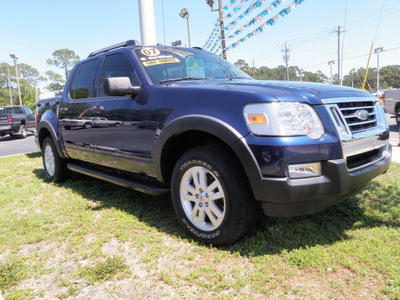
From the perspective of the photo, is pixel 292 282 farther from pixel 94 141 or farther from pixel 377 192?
pixel 94 141

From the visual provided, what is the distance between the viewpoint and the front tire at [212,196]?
2.42 metres

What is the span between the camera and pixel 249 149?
225cm

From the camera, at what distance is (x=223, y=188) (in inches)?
97.0

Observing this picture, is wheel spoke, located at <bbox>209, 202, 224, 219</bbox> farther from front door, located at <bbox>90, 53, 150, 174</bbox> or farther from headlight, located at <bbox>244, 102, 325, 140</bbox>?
front door, located at <bbox>90, 53, 150, 174</bbox>

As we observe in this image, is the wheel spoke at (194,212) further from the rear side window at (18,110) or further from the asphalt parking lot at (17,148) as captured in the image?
the rear side window at (18,110)

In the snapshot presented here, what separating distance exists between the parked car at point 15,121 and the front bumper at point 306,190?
50.9 ft

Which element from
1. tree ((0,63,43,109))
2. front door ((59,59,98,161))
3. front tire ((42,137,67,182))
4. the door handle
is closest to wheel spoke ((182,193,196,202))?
the door handle

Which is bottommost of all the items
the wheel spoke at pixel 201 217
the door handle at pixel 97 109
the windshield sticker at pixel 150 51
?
the wheel spoke at pixel 201 217

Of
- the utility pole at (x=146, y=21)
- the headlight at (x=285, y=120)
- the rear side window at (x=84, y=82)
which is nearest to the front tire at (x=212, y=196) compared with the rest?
the headlight at (x=285, y=120)

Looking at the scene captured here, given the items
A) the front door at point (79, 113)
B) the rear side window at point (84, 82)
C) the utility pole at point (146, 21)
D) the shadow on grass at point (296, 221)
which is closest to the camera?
the shadow on grass at point (296, 221)

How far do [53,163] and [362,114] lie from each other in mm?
4673

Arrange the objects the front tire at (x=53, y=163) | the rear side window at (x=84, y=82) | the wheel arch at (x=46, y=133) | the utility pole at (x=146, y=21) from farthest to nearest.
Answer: the utility pole at (x=146, y=21) < the front tire at (x=53, y=163) < the wheel arch at (x=46, y=133) < the rear side window at (x=84, y=82)

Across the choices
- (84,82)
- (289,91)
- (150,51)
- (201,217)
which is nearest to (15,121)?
(84,82)

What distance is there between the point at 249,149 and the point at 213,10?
417 inches
